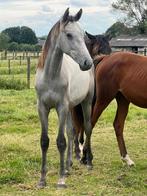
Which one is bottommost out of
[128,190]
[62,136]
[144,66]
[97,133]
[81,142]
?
[97,133]

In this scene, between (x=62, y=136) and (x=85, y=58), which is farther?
(x=62, y=136)

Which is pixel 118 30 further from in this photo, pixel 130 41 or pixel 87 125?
pixel 87 125

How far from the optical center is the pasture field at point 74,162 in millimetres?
5680

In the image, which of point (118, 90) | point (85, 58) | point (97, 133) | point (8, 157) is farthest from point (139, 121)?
point (85, 58)

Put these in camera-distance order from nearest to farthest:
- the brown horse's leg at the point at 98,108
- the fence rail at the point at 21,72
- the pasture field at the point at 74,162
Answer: the pasture field at the point at 74,162, the brown horse's leg at the point at 98,108, the fence rail at the point at 21,72

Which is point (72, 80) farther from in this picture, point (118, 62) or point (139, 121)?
point (139, 121)

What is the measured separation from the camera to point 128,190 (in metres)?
5.62

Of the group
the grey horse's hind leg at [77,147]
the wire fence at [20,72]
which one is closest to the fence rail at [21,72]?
the wire fence at [20,72]

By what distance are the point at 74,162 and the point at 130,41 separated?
166 ft

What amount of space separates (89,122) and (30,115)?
14.2 feet

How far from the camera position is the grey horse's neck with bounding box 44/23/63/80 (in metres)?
5.65

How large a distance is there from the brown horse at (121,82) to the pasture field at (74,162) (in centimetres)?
46

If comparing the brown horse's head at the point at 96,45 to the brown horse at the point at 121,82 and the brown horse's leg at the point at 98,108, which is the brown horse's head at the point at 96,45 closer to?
the brown horse at the point at 121,82

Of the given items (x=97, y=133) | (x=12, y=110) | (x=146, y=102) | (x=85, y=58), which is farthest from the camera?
(x=12, y=110)
